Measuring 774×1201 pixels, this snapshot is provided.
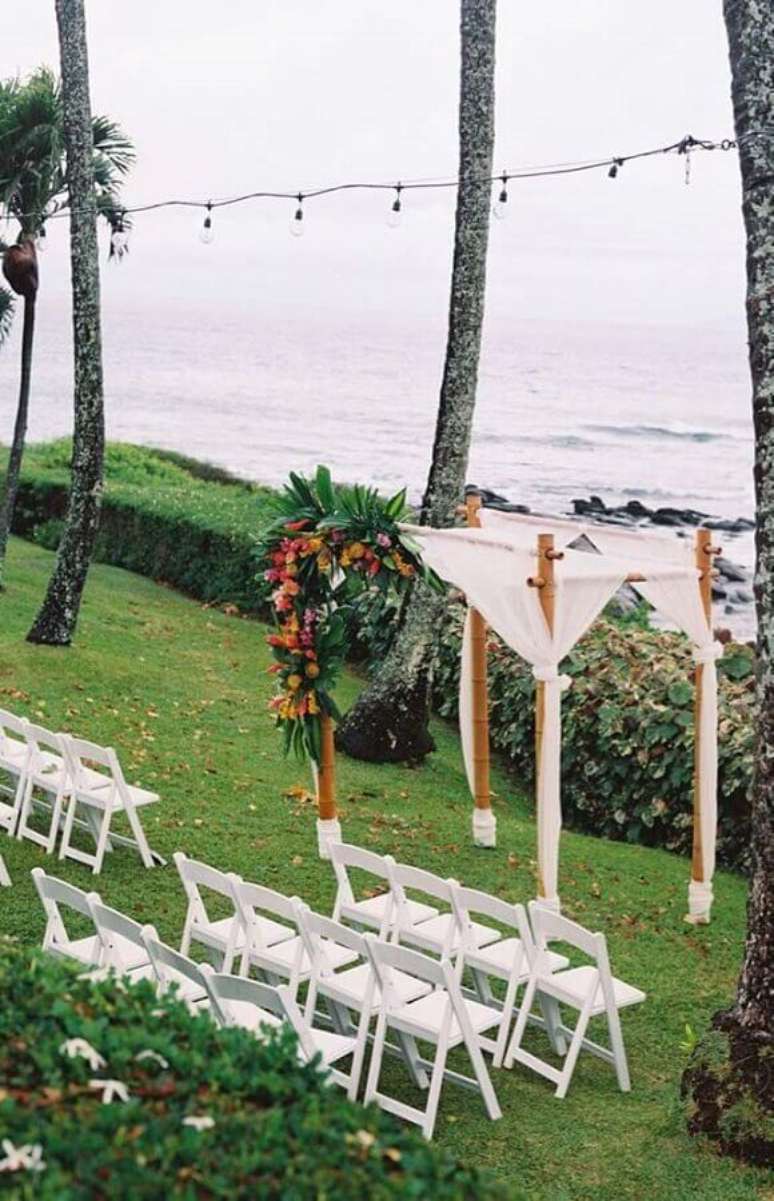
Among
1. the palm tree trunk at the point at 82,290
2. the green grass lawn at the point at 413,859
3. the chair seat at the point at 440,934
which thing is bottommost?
the green grass lawn at the point at 413,859

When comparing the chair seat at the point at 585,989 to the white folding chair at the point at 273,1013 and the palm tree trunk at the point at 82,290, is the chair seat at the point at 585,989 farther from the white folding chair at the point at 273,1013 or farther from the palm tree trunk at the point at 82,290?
the palm tree trunk at the point at 82,290

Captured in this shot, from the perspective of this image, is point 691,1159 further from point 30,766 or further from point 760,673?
point 30,766

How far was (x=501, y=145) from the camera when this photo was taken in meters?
81.6

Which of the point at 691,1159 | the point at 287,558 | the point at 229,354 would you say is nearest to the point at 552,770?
the point at 287,558

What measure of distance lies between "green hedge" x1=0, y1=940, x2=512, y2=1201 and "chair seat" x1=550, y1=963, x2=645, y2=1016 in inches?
135

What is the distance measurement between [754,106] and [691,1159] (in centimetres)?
469

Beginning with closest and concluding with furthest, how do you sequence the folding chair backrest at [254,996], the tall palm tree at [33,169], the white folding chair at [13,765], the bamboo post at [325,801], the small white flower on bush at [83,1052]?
the small white flower on bush at [83,1052]
the folding chair backrest at [254,996]
the white folding chair at [13,765]
the bamboo post at [325,801]
the tall palm tree at [33,169]

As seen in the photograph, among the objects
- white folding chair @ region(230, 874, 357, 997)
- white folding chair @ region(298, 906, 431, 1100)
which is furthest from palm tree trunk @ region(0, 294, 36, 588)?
white folding chair @ region(298, 906, 431, 1100)

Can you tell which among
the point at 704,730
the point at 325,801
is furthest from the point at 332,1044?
the point at 704,730

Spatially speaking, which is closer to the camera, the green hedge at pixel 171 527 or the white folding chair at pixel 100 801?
the white folding chair at pixel 100 801

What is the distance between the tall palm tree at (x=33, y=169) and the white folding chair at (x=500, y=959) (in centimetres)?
1154

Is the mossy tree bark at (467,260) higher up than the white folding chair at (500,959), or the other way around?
the mossy tree bark at (467,260)

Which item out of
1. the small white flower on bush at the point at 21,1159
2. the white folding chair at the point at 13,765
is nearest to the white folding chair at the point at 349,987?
the small white flower on bush at the point at 21,1159

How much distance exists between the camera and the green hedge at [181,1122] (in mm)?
3303
